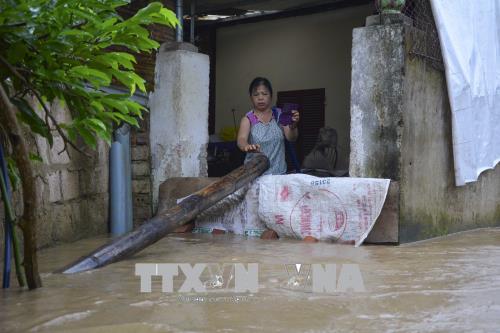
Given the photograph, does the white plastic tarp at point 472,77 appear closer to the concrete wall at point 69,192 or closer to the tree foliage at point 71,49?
the concrete wall at point 69,192

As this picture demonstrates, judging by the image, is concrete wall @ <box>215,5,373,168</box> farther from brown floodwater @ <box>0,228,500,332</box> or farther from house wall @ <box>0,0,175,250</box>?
brown floodwater @ <box>0,228,500,332</box>

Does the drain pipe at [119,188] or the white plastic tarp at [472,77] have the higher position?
the white plastic tarp at [472,77]

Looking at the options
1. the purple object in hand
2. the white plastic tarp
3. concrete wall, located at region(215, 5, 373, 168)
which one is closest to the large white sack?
the purple object in hand

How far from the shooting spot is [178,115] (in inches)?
273

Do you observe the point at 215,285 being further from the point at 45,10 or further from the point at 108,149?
the point at 108,149

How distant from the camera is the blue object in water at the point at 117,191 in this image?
6.54m

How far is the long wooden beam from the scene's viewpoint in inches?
175

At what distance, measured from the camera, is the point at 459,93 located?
6.46 metres

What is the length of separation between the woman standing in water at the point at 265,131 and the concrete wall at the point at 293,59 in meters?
2.85

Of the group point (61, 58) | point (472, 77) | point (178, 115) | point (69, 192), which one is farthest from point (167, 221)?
point (472, 77)

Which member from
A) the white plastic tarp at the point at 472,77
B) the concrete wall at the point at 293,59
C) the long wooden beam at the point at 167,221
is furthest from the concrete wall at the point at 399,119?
the concrete wall at the point at 293,59

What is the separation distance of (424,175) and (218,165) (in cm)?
352

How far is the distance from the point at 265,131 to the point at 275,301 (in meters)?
3.65

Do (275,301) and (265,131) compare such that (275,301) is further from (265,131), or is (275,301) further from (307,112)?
(307,112)
